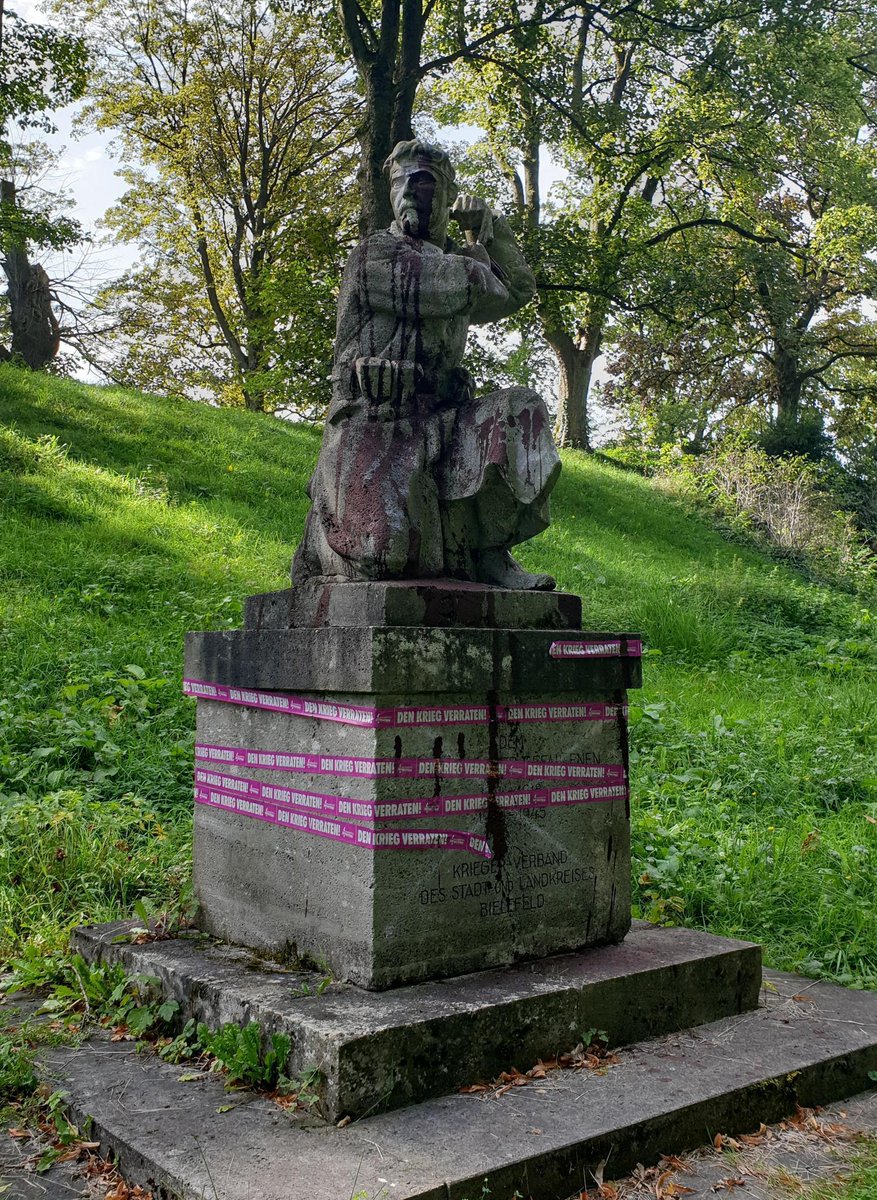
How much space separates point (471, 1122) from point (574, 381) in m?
20.8

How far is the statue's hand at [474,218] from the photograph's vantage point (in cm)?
377

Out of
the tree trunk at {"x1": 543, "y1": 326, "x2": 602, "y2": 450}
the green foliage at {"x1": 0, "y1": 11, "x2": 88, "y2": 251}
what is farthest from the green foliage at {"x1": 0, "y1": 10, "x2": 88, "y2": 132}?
the tree trunk at {"x1": 543, "y1": 326, "x2": 602, "y2": 450}

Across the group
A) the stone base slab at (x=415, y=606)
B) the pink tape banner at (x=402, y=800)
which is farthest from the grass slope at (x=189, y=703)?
the stone base slab at (x=415, y=606)

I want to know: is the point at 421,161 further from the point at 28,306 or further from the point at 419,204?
Result: the point at 28,306

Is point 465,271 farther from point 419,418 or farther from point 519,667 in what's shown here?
point 519,667

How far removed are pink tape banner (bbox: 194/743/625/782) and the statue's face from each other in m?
1.83

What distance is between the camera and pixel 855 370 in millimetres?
26766

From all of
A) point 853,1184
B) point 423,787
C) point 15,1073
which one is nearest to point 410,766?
point 423,787

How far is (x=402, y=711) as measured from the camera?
2969 millimetres

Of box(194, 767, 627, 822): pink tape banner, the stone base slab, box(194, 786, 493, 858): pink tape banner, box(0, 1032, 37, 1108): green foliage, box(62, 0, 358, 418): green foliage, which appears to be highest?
box(62, 0, 358, 418): green foliage

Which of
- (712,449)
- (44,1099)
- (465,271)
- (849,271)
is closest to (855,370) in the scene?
(849,271)

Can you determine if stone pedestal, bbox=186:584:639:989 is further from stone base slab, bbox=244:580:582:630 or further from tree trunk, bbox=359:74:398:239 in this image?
tree trunk, bbox=359:74:398:239

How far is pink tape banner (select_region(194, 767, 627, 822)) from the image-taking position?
2932mm

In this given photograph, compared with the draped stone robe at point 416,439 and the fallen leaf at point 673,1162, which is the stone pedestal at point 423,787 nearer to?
the draped stone robe at point 416,439
